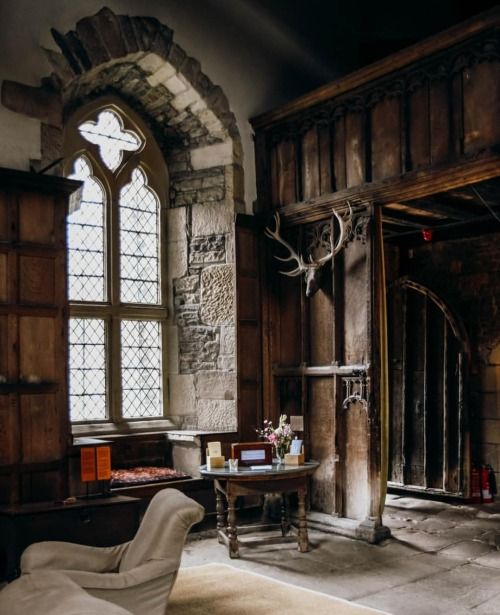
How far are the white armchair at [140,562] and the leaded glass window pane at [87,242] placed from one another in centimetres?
307

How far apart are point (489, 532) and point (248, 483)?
219cm

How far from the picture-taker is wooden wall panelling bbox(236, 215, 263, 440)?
673 centimetres

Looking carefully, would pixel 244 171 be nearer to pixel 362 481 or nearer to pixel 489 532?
pixel 362 481

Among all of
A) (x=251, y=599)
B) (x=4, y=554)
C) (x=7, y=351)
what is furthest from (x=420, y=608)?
(x=7, y=351)

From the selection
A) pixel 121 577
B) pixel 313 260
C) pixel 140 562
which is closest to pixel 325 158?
pixel 313 260

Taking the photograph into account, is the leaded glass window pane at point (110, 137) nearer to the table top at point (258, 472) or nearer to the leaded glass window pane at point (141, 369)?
the leaded glass window pane at point (141, 369)

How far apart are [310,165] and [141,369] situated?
248 cm

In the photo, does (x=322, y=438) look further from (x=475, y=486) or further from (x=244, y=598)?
(x=244, y=598)

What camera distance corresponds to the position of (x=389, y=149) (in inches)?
233

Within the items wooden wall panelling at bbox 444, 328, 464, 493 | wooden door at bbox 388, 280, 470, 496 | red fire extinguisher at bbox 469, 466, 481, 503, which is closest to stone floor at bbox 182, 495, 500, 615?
red fire extinguisher at bbox 469, 466, 481, 503

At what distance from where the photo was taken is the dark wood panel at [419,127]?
18.5ft

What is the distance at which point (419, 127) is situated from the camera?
18.7 feet

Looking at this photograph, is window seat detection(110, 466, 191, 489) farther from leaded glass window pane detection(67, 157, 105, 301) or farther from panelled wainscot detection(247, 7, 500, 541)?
leaded glass window pane detection(67, 157, 105, 301)

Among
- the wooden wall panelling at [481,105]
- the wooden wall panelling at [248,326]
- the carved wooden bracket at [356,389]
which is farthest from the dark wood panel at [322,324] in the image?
the wooden wall panelling at [481,105]
